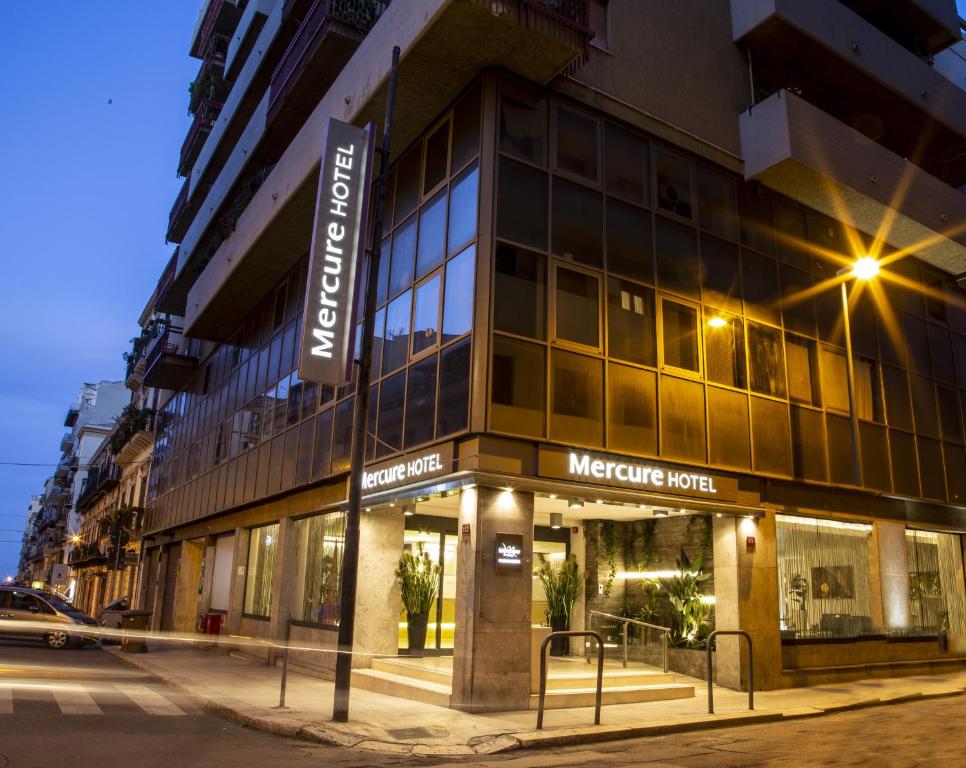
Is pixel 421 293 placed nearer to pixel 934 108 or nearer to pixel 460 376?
pixel 460 376

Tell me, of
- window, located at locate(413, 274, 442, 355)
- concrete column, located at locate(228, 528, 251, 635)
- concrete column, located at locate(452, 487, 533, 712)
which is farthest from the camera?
concrete column, located at locate(228, 528, 251, 635)

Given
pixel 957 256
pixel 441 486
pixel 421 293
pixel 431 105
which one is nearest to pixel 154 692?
pixel 441 486

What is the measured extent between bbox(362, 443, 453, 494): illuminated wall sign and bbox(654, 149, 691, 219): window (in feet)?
23.3

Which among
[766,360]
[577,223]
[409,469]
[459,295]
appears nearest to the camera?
[459,295]

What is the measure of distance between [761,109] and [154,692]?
56.4 feet

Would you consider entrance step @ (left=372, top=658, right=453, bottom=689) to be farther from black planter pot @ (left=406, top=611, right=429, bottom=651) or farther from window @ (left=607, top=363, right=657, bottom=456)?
window @ (left=607, top=363, right=657, bottom=456)

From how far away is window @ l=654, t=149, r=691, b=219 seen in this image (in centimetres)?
1627

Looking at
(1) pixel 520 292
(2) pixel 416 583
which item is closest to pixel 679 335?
(1) pixel 520 292

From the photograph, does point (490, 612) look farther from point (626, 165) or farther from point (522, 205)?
point (626, 165)

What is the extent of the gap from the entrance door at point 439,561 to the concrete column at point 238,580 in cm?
844

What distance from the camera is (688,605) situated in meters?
16.0

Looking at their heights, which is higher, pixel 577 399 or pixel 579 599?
pixel 577 399

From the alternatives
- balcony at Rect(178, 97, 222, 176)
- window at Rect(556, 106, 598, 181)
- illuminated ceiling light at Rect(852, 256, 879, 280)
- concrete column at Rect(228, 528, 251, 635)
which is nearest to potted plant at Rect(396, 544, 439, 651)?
window at Rect(556, 106, 598, 181)

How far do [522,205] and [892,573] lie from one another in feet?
41.5
